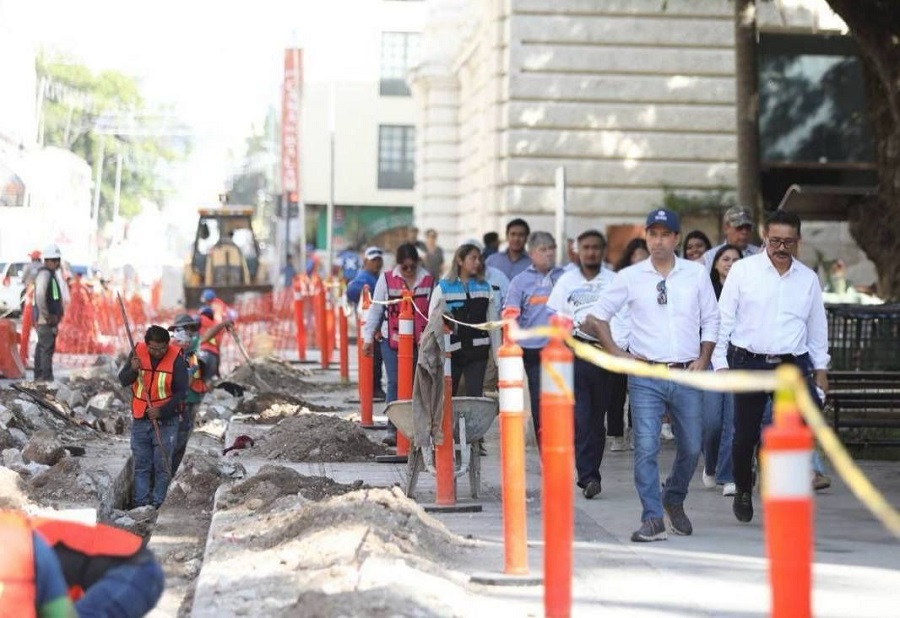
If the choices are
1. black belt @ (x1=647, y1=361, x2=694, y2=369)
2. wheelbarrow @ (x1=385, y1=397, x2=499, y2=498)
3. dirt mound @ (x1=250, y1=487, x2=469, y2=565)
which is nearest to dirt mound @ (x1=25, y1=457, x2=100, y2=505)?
wheelbarrow @ (x1=385, y1=397, x2=499, y2=498)

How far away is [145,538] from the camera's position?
1298 cm

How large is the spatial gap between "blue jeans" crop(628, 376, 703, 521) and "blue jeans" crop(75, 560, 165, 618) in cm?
471

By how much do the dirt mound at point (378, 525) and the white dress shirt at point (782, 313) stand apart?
210cm

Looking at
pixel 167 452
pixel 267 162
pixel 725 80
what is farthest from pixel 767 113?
pixel 267 162

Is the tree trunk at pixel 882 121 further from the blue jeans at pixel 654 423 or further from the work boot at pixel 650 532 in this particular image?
the work boot at pixel 650 532

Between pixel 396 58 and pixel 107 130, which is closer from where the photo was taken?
pixel 396 58

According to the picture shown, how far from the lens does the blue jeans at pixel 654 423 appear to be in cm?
1000

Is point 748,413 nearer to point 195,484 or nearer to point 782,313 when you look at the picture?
point 782,313

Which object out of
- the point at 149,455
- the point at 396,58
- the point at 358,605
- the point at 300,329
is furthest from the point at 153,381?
the point at 396,58

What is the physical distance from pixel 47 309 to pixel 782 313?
16.0 metres

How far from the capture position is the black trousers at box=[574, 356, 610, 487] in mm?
12305

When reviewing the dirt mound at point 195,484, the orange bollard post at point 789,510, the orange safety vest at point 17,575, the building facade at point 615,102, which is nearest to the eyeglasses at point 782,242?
the dirt mound at point 195,484

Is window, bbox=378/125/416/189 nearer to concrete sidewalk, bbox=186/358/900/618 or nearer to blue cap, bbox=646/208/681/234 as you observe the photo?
concrete sidewalk, bbox=186/358/900/618

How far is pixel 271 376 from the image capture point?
26.1 metres
